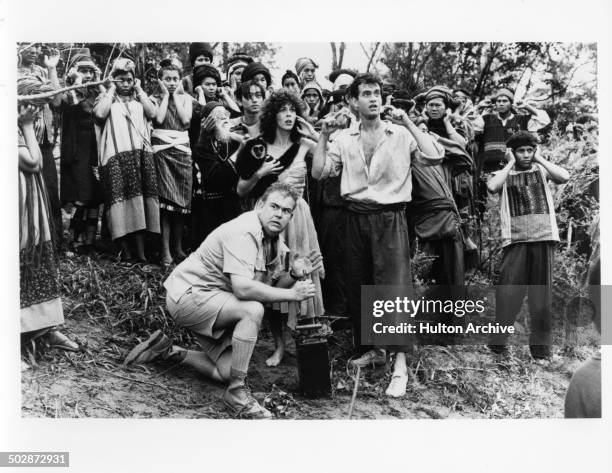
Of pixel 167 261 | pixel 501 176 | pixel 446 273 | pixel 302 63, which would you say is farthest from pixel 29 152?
pixel 501 176

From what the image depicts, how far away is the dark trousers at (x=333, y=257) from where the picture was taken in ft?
22.4

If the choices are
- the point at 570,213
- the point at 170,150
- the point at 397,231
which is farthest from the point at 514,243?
the point at 170,150

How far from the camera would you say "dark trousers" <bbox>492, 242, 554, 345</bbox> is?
6945 mm

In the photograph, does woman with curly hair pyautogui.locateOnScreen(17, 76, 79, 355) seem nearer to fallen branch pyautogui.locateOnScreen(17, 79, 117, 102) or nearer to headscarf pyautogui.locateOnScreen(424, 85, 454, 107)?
fallen branch pyautogui.locateOnScreen(17, 79, 117, 102)

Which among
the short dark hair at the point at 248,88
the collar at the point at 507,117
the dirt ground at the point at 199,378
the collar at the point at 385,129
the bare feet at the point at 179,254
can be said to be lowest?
the dirt ground at the point at 199,378

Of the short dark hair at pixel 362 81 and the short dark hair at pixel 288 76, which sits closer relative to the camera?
the short dark hair at pixel 362 81

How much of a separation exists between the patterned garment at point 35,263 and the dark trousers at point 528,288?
12.1 feet

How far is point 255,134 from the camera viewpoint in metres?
6.88

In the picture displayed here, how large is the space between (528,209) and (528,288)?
671 mm

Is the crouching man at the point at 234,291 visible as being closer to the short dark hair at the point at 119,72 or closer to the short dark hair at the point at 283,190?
the short dark hair at the point at 283,190

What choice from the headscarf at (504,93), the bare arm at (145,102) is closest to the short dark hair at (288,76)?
the bare arm at (145,102)

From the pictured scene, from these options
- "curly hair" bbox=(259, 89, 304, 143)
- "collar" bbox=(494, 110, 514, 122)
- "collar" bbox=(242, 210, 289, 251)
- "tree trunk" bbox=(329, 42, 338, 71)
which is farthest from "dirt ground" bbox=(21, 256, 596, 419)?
"tree trunk" bbox=(329, 42, 338, 71)
